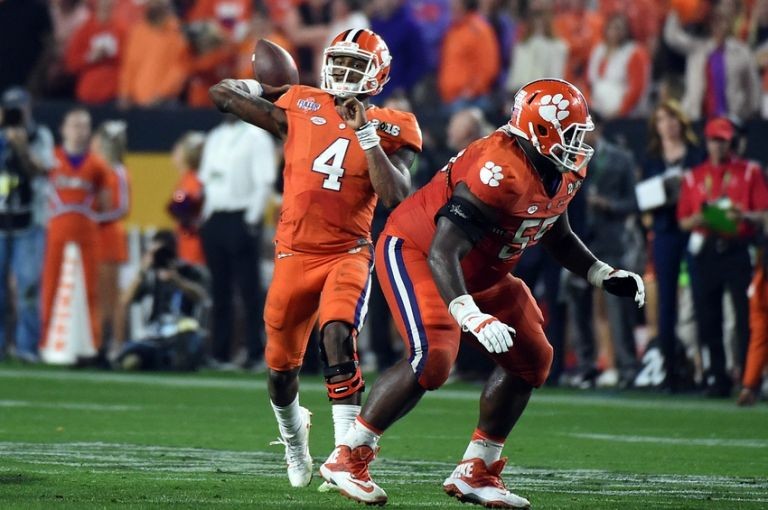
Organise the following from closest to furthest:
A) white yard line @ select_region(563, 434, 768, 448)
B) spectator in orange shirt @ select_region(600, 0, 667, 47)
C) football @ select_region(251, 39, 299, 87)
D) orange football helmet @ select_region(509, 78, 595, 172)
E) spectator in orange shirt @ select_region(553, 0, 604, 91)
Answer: orange football helmet @ select_region(509, 78, 595, 172) → football @ select_region(251, 39, 299, 87) → white yard line @ select_region(563, 434, 768, 448) → spectator in orange shirt @ select_region(600, 0, 667, 47) → spectator in orange shirt @ select_region(553, 0, 604, 91)

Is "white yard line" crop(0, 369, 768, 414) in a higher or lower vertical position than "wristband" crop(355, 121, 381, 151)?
lower

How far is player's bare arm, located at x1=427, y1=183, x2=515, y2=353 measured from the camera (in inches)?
227

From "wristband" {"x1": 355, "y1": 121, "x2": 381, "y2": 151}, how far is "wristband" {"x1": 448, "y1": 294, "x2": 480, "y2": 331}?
3.29 ft

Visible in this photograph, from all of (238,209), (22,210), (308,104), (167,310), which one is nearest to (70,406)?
(167,310)

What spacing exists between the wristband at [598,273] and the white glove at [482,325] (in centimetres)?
88

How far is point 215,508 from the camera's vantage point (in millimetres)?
5711

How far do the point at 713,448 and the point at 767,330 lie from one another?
2.57 meters

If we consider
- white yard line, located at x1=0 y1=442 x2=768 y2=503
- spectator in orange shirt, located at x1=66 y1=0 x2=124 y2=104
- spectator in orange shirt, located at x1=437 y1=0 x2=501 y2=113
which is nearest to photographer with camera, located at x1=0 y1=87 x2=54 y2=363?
spectator in orange shirt, located at x1=66 y1=0 x2=124 y2=104

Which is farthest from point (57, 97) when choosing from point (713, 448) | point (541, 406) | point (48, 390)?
point (713, 448)

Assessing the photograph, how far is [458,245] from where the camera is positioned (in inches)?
233

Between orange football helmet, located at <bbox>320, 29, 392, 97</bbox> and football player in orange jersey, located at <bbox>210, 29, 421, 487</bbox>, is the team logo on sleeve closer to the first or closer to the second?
football player in orange jersey, located at <bbox>210, 29, 421, 487</bbox>

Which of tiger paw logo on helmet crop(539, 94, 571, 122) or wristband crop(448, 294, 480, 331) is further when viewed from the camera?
tiger paw logo on helmet crop(539, 94, 571, 122)

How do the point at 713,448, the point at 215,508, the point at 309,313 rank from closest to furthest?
1. the point at 215,508
2. the point at 309,313
3. the point at 713,448

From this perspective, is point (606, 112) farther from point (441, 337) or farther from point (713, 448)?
point (441, 337)
